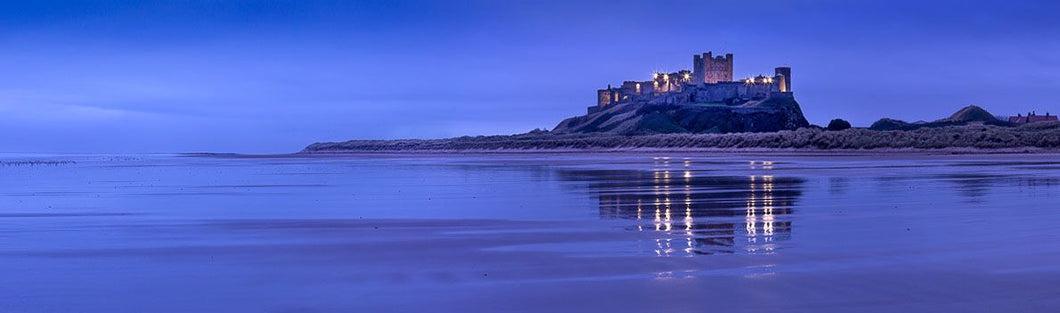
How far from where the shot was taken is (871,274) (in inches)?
256

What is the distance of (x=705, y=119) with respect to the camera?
12556cm

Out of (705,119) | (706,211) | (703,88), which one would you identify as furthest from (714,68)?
(706,211)

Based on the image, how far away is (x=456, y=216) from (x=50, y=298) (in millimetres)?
6499

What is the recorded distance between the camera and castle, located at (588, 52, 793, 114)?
465 ft

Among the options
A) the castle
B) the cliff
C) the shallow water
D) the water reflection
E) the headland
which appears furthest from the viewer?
the castle

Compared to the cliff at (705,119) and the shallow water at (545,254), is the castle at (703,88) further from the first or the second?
the shallow water at (545,254)

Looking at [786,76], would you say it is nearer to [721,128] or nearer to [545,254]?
[721,128]

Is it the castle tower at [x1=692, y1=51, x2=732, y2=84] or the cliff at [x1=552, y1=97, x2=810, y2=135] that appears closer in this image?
the cliff at [x1=552, y1=97, x2=810, y2=135]

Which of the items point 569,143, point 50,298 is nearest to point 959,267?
point 50,298

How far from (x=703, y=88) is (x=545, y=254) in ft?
454

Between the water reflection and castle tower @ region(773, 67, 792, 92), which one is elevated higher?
castle tower @ region(773, 67, 792, 92)

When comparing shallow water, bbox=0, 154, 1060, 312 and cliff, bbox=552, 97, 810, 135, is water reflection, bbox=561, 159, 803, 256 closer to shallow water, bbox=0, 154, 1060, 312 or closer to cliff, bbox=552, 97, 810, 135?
shallow water, bbox=0, 154, 1060, 312

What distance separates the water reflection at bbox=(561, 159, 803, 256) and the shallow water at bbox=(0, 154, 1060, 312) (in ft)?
0.15

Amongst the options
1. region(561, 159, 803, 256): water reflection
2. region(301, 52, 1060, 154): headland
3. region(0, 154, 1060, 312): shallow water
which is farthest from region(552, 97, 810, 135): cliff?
region(0, 154, 1060, 312): shallow water
